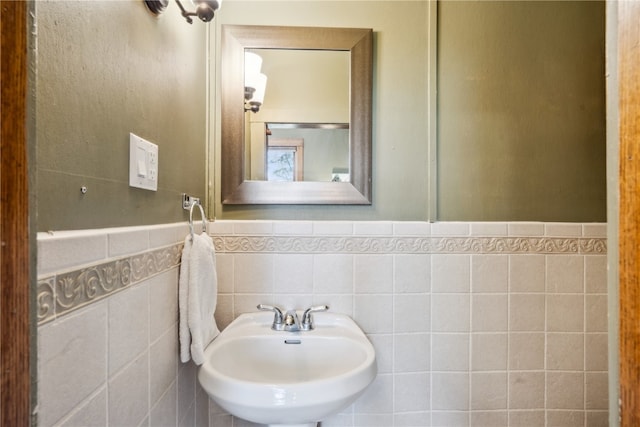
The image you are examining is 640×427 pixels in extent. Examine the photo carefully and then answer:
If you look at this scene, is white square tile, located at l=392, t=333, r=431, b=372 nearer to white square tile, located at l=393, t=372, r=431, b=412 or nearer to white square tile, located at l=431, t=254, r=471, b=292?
white square tile, located at l=393, t=372, r=431, b=412

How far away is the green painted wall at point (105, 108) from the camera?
1.30ft

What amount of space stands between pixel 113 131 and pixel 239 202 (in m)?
0.56

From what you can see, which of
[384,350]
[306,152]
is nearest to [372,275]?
[384,350]

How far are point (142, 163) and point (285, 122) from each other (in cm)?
60

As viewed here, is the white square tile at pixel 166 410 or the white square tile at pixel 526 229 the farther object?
the white square tile at pixel 526 229

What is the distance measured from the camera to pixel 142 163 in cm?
63

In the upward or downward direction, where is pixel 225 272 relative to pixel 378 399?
upward

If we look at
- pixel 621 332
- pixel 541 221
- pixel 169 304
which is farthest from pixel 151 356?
pixel 541 221

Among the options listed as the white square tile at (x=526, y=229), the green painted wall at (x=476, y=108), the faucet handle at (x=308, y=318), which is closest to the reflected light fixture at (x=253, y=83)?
the green painted wall at (x=476, y=108)

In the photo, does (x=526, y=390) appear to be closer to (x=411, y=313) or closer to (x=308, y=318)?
(x=411, y=313)

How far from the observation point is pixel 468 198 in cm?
113

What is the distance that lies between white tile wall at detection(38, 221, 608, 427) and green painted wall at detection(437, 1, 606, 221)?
0.34ft

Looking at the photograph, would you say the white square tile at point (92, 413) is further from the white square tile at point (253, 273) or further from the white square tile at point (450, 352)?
the white square tile at point (450, 352)

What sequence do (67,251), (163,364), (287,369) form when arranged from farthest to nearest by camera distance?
(287,369) < (163,364) < (67,251)
